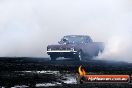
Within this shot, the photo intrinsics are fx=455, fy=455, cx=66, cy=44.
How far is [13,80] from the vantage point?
50.2 feet

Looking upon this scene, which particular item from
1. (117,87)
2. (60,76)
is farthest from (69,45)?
(117,87)

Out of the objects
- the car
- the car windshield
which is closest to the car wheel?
the car

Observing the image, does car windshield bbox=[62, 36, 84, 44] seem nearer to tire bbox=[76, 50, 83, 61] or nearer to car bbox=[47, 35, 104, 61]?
car bbox=[47, 35, 104, 61]

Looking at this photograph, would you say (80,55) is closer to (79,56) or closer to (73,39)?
(79,56)

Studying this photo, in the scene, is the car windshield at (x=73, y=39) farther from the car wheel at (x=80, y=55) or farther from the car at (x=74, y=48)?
the car wheel at (x=80, y=55)

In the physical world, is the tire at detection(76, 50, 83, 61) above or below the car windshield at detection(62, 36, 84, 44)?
below

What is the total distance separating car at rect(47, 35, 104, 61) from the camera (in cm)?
2716

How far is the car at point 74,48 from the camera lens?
27156 mm

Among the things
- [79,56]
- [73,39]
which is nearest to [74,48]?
[79,56]

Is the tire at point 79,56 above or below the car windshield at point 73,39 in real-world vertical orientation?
Answer: below

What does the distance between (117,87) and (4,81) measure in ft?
13.0

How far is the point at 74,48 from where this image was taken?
27.0 meters

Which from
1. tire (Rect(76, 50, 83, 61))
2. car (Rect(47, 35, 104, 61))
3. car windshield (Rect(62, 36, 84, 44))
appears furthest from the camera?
car windshield (Rect(62, 36, 84, 44))

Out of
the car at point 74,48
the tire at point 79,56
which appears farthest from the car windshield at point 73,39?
the tire at point 79,56
